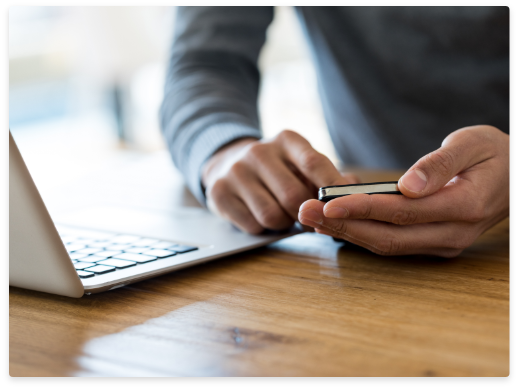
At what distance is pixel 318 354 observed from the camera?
0.27m

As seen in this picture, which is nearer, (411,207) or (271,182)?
(411,207)

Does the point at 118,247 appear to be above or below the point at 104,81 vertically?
below

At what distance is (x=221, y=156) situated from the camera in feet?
2.09

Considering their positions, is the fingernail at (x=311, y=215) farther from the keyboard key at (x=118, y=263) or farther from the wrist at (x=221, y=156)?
the wrist at (x=221, y=156)

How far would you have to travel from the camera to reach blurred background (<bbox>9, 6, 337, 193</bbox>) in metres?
3.38

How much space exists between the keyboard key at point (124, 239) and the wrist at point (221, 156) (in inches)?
6.0

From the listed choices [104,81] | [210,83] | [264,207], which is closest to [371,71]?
[210,83]

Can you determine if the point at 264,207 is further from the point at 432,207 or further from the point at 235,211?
the point at 432,207

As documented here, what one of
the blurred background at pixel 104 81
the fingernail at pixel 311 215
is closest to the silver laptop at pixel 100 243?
the fingernail at pixel 311 215

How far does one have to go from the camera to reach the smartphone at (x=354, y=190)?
381mm

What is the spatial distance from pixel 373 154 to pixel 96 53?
9.56 ft

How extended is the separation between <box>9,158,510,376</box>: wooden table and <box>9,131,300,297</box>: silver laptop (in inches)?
0.7

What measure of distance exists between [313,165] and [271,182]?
2.1 inches

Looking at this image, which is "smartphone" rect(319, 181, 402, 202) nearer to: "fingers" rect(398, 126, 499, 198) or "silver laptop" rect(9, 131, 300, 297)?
"fingers" rect(398, 126, 499, 198)
